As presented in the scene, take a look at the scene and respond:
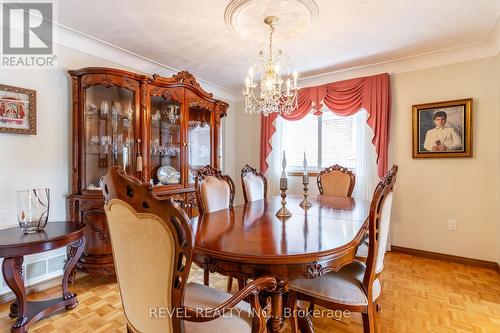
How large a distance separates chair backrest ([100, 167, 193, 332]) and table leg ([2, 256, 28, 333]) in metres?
1.28

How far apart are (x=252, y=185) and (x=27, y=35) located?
2407mm

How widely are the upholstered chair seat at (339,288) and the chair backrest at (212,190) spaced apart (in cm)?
93

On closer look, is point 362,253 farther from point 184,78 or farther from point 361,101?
point 184,78

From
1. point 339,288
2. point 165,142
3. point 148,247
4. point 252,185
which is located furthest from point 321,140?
point 148,247

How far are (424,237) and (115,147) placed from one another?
3.64 metres

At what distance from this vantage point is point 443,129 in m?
2.94

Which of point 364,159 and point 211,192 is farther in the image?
point 364,159

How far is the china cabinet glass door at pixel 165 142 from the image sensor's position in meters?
2.86

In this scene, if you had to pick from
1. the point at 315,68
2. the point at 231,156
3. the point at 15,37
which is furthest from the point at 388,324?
the point at 15,37

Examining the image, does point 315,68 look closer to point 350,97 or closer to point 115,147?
point 350,97

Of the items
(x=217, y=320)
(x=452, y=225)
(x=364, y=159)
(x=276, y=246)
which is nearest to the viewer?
(x=217, y=320)

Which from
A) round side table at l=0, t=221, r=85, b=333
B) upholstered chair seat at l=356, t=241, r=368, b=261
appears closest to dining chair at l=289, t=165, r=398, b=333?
upholstered chair seat at l=356, t=241, r=368, b=261

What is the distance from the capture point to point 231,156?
4.59 m

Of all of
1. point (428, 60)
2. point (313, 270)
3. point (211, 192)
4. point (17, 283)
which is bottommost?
point (17, 283)
